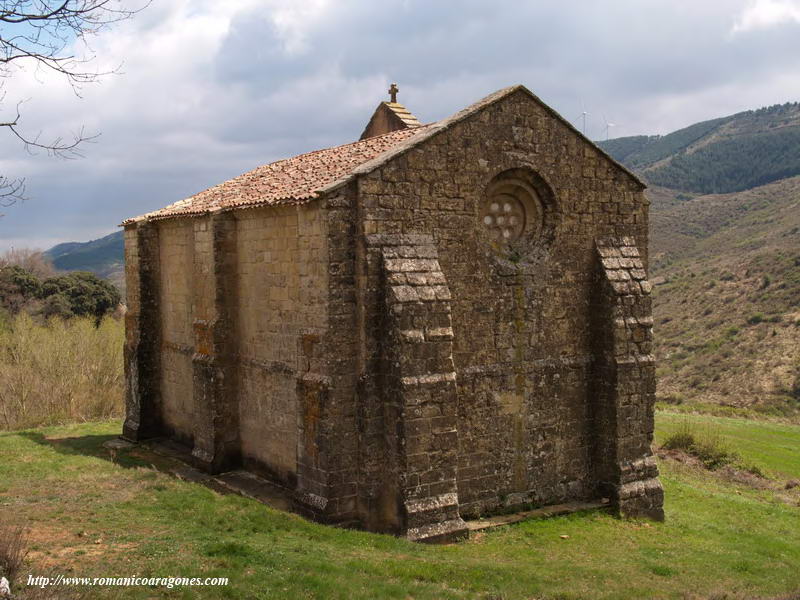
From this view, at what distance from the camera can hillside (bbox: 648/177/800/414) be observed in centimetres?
3494

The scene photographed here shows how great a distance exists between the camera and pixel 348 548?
975 cm

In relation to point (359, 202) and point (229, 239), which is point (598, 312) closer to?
point (359, 202)

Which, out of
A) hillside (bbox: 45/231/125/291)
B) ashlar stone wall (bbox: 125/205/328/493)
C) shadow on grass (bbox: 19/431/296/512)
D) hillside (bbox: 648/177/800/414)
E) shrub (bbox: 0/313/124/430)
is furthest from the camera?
hillside (bbox: 45/231/125/291)

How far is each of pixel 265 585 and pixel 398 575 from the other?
5.69 ft

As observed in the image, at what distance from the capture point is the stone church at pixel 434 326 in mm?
10891

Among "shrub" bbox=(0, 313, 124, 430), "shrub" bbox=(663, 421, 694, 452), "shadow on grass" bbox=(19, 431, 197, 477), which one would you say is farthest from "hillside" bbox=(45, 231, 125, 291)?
"shrub" bbox=(663, 421, 694, 452)

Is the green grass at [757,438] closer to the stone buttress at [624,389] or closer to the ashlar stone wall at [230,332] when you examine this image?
the stone buttress at [624,389]

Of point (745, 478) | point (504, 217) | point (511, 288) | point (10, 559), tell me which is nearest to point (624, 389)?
point (511, 288)

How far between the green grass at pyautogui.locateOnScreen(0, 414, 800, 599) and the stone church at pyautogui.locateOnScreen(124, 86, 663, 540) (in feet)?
2.85

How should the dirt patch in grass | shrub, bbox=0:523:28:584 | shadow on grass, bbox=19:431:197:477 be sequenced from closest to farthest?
shrub, bbox=0:523:28:584 < shadow on grass, bbox=19:431:197:477 < the dirt patch in grass

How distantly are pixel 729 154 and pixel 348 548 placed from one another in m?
78.4

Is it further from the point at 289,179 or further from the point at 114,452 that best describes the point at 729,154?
the point at 114,452

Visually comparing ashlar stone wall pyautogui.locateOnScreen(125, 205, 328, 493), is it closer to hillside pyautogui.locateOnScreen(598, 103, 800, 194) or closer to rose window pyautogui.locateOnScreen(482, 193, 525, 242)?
rose window pyautogui.locateOnScreen(482, 193, 525, 242)

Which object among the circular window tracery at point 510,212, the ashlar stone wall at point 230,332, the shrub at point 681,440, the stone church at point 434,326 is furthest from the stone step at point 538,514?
the shrub at point 681,440
